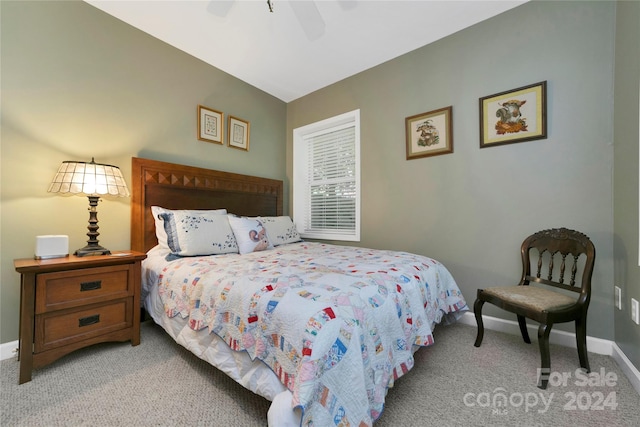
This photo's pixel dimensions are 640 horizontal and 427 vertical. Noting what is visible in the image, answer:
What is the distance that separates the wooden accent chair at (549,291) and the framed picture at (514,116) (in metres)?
0.80

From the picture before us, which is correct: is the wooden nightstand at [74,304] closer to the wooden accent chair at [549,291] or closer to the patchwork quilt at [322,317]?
the patchwork quilt at [322,317]

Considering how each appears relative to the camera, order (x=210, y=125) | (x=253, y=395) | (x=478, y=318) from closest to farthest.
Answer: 1. (x=253, y=395)
2. (x=478, y=318)
3. (x=210, y=125)

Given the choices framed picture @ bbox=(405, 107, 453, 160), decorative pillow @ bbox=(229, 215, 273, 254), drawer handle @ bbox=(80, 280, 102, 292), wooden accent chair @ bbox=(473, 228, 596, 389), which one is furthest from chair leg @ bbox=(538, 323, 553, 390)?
drawer handle @ bbox=(80, 280, 102, 292)

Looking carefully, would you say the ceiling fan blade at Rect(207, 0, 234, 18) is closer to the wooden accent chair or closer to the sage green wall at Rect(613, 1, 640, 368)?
the sage green wall at Rect(613, 1, 640, 368)

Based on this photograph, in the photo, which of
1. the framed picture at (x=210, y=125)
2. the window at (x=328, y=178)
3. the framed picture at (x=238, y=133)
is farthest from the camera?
the window at (x=328, y=178)

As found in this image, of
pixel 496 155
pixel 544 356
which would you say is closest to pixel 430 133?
pixel 496 155

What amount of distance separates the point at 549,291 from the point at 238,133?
3320mm

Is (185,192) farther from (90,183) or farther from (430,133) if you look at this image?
(430,133)

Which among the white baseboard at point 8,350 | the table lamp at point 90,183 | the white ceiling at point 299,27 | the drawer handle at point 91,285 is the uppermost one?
the white ceiling at point 299,27

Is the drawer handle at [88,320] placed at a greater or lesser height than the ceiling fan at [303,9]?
lesser

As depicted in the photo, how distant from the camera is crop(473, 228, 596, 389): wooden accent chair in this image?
1478mm


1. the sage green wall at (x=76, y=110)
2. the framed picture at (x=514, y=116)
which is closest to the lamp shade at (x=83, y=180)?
the sage green wall at (x=76, y=110)

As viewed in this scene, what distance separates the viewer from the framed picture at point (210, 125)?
282 cm

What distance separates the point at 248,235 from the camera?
2416 mm
